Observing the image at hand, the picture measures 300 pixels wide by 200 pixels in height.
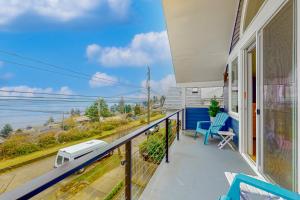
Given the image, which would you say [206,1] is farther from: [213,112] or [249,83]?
[213,112]

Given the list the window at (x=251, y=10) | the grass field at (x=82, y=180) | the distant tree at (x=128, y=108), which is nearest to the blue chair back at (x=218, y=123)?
the window at (x=251, y=10)

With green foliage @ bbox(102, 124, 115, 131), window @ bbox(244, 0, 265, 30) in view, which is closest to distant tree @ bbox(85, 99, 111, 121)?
green foliage @ bbox(102, 124, 115, 131)

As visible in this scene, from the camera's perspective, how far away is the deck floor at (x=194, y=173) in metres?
1.86

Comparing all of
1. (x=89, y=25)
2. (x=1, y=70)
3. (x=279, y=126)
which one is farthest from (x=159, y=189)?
(x=89, y=25)

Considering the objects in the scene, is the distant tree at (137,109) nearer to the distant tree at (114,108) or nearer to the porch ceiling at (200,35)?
the distant tree at (114,108)

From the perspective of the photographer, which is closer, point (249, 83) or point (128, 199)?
point (128, 199)

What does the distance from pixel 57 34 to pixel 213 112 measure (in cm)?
1197

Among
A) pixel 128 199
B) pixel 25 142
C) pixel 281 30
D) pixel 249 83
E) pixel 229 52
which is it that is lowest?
pixel 25 142

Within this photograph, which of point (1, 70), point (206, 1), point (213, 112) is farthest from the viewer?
point (1, 70)

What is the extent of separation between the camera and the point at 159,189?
1944 mm

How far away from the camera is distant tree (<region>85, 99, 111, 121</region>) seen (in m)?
9.12

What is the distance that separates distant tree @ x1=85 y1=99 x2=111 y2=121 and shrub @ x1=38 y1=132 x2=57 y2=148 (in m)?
2.18

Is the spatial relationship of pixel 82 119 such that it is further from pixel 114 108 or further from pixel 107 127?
pixel 114 108

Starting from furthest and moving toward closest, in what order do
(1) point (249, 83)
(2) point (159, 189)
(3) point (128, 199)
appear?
(1) point (249, 83) < (2) point (159, 189) < (3) point (128, 199)
